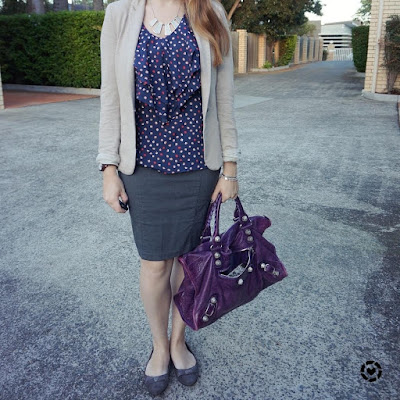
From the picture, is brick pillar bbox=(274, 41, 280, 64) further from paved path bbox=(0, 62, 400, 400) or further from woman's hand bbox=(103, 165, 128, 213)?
woman's hand bbox=(103, 165, 128, 213)

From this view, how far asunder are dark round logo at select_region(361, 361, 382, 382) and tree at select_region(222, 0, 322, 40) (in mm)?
22303

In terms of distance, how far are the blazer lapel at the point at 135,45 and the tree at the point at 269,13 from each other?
72.7 ft

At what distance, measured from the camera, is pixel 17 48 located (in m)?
15.4

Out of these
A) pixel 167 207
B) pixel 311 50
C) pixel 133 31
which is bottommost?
pixel 167 207

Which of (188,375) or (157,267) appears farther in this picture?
(188,375)

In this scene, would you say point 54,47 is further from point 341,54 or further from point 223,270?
point 341,54

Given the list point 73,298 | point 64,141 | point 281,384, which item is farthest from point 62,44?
point 281,384

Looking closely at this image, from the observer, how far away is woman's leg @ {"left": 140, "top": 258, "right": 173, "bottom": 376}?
6.55 ft

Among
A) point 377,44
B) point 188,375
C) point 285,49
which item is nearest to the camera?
point 188,375

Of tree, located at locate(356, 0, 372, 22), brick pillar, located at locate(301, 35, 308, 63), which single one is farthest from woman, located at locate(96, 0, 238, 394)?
tree, located at locate(356, 0, 372, 22)

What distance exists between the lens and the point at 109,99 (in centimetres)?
181

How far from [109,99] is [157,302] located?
35.3 inches

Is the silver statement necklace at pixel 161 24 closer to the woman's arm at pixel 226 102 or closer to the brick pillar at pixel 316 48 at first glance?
the woman's arm at pixel 226 102

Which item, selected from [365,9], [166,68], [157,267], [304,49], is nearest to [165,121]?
[166,68]
